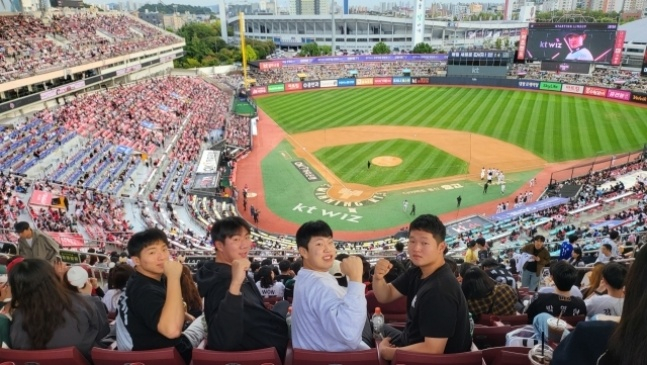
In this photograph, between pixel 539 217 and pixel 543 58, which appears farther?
pixel 543 58

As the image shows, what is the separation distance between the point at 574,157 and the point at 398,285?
1236 inches

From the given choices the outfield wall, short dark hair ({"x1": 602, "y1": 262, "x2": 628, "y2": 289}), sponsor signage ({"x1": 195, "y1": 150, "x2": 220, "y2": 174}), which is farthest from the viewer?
the outfield wall

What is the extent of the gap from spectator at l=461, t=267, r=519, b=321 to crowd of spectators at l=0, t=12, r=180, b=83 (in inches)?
1402

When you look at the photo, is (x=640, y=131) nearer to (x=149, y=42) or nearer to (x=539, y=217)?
(x=539, y=217)

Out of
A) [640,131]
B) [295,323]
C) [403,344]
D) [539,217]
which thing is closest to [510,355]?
[403,344]

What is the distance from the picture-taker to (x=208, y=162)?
1148 inches

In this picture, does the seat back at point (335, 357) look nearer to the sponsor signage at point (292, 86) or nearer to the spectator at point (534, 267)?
the spectator at point (534, 267)

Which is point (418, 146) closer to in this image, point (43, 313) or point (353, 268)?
point (353, 268)

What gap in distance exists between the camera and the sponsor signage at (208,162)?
2799 centimetres

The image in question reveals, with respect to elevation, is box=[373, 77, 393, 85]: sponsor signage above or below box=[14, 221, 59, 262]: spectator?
below

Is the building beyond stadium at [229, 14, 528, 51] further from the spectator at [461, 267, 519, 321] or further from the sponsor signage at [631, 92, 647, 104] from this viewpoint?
the spectator at [461, 267, 519, 321]

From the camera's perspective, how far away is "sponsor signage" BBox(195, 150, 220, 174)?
2799 cm

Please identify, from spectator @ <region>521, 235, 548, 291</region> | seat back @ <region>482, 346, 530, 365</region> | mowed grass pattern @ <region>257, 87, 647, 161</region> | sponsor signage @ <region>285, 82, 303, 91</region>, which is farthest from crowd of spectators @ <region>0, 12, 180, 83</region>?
seat back @ <region>482, 346, 530, 365</region>

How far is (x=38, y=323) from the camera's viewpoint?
3930mm
